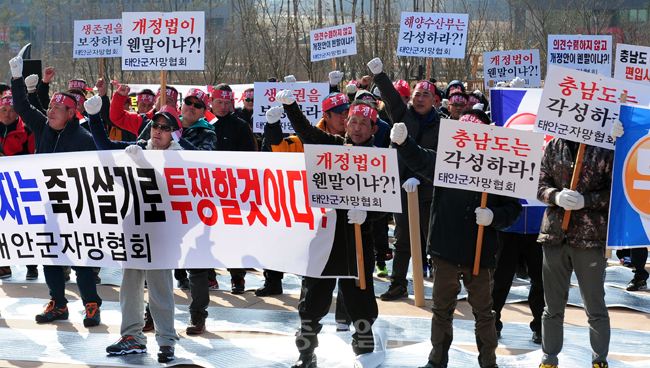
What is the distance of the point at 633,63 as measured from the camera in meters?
8.39

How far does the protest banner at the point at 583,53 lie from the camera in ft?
36.2

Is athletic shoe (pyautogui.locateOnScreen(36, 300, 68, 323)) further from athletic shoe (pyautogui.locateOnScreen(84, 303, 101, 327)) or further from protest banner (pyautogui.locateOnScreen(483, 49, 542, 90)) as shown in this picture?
protest banner (pyautogui.locateOnScreen(483, 49, 542, 90))

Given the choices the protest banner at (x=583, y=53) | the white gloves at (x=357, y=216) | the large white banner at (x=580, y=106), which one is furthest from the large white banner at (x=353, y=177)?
the protest banner at (x=583, y=53)

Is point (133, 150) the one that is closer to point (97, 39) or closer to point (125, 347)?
point (125, 347)

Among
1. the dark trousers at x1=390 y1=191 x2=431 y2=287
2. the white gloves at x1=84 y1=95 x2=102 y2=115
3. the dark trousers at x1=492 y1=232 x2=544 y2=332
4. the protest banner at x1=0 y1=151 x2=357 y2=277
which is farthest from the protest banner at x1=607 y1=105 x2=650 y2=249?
the white gloves at x1=84 y1=95 x2=102 y2=115

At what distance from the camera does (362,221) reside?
18.0 ft

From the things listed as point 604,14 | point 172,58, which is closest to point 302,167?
point 172,58

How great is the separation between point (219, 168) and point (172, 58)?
284 cm

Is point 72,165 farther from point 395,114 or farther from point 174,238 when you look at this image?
point 395,114

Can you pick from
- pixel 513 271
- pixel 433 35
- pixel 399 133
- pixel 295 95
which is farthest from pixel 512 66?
pixel 399 133

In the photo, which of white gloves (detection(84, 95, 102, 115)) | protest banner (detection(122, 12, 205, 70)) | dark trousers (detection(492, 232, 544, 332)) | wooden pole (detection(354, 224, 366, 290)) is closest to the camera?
wooden pole (detection(354, 224, 366, 290))

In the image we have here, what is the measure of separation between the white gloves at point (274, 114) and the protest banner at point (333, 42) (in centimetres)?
659

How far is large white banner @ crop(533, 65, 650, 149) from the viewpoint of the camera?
5383 millimetres

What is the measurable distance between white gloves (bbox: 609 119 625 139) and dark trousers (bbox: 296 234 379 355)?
1.99 metres
